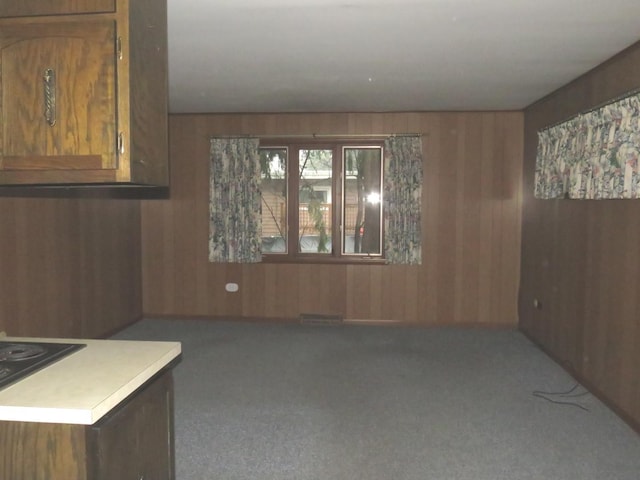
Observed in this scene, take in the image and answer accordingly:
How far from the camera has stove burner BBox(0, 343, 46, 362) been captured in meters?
1.68

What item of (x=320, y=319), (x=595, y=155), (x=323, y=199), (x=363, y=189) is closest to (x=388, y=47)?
(x=595, y=155)

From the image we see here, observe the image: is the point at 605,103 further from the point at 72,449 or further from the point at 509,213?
the point at 72,449

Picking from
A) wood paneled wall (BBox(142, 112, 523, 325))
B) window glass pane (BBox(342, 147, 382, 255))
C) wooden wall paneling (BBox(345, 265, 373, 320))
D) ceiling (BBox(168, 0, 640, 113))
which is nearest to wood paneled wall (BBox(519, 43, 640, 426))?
ceiling (BBox(168, 0, 640, 113))

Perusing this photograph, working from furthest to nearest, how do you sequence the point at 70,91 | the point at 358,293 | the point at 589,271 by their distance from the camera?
the point at 358,293, the point at 589,271, the point at 70,91

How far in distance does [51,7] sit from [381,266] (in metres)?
4.54

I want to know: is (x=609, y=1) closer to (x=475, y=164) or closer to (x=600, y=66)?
(x=600, y=66)

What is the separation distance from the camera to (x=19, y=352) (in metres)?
1.75

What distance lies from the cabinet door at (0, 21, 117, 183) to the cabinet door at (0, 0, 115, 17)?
0.04 metres

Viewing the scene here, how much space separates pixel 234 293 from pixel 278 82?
8.63 ft

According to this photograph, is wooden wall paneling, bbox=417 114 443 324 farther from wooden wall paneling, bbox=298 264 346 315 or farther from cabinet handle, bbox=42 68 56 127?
cabinet handle, bbox=42 68 56 127

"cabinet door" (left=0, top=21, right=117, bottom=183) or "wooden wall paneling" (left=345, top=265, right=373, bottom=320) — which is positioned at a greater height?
"cabinet door" (left=0, top=21, right=117, bottom=183)

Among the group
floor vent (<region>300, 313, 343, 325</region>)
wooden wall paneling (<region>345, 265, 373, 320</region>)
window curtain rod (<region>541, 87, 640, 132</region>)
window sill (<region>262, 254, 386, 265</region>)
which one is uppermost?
window curtain rod (<region>541, 87, 640, 132</region>)

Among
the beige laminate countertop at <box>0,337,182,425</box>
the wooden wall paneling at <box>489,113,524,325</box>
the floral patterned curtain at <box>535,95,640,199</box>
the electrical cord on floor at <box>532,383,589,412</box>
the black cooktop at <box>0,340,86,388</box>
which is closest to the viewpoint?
the beige laminate countertop at <box>0,337,182,425</box>

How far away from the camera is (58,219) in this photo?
447 centimetres
